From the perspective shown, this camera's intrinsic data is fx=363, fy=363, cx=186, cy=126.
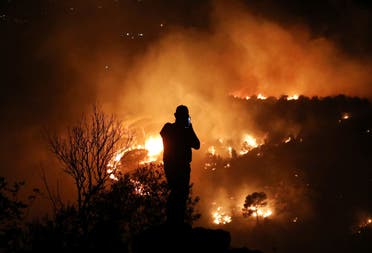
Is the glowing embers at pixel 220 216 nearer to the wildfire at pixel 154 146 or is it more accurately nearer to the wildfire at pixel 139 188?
the wildfire at pixel 154 146

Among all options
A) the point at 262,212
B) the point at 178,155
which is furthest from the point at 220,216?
the point at 178,155

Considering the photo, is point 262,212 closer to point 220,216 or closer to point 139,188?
point 220,216

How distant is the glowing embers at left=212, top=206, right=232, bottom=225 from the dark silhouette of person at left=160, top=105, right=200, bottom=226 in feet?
349

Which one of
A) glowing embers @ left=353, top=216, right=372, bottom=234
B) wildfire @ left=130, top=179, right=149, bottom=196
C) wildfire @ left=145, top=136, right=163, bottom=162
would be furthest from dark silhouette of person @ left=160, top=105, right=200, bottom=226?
glowing embers @ left=353, top=216, right=372, bottom=234

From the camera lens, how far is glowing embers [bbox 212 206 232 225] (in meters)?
114

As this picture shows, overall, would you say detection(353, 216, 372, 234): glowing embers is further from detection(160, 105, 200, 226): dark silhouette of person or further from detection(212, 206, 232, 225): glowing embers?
detection(160, 105, 200, 226): dark silhouette of person

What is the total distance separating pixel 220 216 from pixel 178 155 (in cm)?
11038

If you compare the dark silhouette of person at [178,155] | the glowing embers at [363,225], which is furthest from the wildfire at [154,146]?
the dark silhouette of person at [178,155]

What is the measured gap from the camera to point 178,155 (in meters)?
11.3

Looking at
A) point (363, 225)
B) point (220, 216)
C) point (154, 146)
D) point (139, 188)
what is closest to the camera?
point (139, 188)

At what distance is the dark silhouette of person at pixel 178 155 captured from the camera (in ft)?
36.8

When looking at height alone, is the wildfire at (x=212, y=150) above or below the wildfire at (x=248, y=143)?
below

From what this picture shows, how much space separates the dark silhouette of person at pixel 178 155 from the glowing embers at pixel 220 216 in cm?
10651

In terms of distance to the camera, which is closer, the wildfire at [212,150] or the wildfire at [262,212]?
the wildfire at [262,212]
